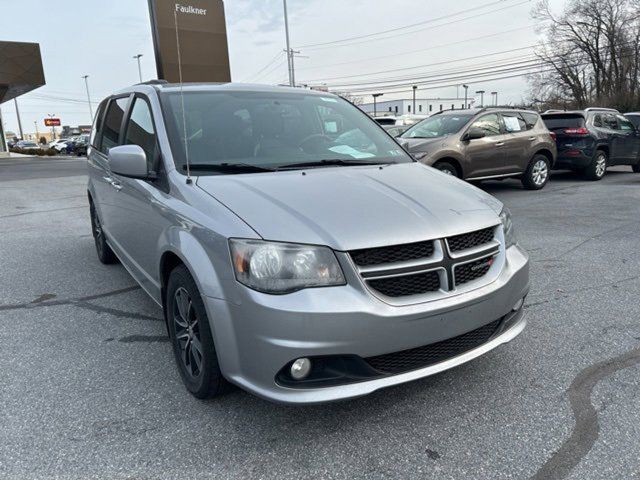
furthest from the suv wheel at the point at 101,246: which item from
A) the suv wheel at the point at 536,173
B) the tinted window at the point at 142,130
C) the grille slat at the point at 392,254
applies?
the suv wheel at the point at 536,173

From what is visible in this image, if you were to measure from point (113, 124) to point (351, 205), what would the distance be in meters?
2.96

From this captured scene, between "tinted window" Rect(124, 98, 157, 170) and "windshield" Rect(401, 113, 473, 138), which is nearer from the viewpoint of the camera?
"tinted window" Rect(124, 98, 157, 170)

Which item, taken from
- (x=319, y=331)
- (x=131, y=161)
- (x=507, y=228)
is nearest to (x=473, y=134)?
(x=507, y=228)

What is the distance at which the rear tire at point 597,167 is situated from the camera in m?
12.1

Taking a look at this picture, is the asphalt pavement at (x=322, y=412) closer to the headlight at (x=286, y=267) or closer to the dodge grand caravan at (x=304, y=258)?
the dodge grand caravan at (x=304, y=258)

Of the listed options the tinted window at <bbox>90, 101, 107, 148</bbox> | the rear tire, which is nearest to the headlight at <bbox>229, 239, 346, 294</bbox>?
the tinted window at <bbox>90, 101, 107, 148</bbox>

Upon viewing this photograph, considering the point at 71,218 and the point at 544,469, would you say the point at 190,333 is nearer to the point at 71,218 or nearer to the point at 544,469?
the point at 544,469

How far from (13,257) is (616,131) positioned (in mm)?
13375

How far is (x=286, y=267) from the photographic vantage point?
7.32 feet

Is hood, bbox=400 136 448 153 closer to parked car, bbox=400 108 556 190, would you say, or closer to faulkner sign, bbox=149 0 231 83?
parked car, bbox=400 108 556 190

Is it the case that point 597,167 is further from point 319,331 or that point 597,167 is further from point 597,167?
point 319,331

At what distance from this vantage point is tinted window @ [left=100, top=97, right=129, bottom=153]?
4.27 meters

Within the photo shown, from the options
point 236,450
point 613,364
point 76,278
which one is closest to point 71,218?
point 76,278

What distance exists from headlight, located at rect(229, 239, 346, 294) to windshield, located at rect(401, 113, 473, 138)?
7799 mm
